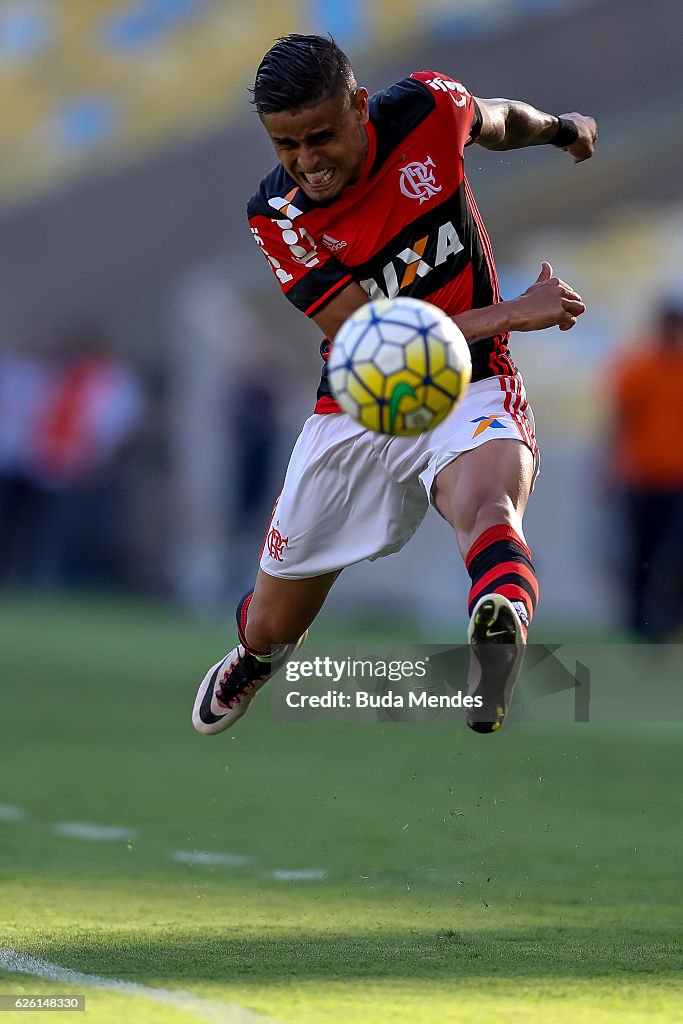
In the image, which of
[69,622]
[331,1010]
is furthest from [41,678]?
[331,1010]

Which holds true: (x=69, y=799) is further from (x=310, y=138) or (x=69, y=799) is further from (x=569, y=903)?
(x=310, y=138)

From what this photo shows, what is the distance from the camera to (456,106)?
16.8 feet

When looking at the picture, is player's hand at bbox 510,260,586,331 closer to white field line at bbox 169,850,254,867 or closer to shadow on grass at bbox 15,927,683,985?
shadow on grass at bbox 15,927,683,985

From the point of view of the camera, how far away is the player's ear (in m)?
4.82

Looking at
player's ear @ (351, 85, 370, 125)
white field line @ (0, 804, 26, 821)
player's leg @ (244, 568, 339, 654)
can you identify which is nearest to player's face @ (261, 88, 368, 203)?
player's ear @ (351, 85, 370, 125)

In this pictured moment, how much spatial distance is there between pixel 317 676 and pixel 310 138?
2593mm

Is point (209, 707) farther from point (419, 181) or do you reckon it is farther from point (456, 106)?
point (456, 106)

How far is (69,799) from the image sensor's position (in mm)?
6863

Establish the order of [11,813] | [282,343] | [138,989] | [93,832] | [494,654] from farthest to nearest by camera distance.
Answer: [282,343] → [11,813] → [93,832] → [494,654] → [138,989]

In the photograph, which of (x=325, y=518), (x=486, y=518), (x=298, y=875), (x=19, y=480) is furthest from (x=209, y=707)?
(x=19, y=480)

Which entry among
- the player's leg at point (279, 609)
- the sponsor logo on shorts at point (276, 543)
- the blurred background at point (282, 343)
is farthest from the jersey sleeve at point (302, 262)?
the blurred background at point (282, 343)

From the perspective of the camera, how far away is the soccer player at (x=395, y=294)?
15.0 feet

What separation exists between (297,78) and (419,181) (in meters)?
0.60

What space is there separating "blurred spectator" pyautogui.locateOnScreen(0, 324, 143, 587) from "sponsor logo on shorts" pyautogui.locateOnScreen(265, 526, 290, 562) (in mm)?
10134
